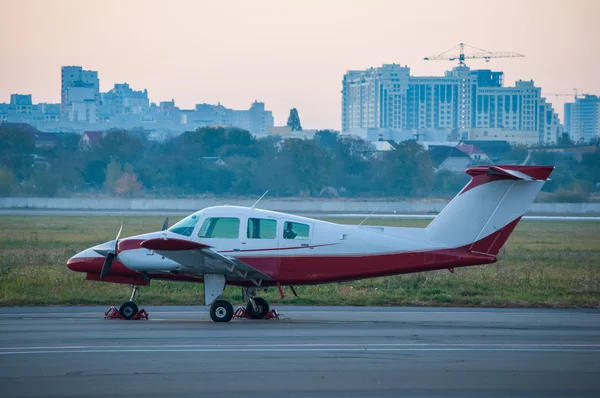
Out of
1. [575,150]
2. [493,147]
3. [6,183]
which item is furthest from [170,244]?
[493,147]

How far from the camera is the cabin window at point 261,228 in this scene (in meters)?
17.6

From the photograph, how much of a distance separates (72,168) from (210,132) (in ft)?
67.1

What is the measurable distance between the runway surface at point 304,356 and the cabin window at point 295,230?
5.32ft

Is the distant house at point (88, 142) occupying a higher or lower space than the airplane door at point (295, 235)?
higher

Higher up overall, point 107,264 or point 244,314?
point 107,264

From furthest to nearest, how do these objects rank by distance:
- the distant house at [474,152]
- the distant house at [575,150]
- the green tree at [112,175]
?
1. the distant house at [474,152]
2. the distant house at [575,150]
3. the green tree at [112,175]

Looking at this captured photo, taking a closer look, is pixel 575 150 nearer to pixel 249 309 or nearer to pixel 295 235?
pixel 295 235

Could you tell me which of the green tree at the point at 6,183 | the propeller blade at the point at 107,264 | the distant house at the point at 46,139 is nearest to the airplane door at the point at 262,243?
the propeller blade at the point at 107,264

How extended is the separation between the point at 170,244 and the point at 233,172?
259 ft

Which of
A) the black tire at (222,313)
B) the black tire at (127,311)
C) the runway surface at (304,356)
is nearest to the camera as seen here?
the runway surface at (304,356)

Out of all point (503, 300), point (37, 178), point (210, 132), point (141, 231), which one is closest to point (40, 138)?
point (210, 132)

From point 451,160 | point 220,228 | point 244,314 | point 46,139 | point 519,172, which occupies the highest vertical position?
point 46,139

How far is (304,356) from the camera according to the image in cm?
1320

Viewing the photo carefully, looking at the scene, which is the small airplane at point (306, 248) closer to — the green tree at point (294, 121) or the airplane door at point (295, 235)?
the airplane door at point (295, 235)
